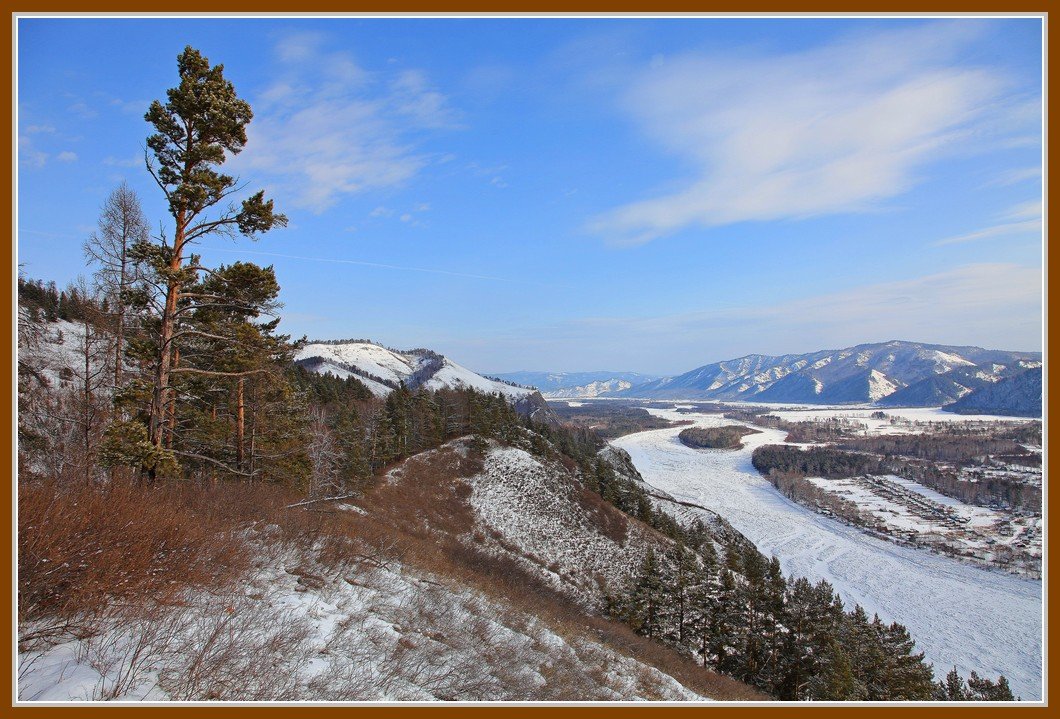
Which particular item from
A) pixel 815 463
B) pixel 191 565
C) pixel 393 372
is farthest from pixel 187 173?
pixel 393 372

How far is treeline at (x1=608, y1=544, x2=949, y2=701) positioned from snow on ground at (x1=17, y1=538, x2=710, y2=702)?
43.8 feet

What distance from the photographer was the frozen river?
131 ft

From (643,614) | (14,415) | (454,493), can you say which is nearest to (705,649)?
(643,614)

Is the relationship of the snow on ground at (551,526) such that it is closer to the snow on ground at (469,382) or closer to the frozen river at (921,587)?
the frozen river at (921,587)

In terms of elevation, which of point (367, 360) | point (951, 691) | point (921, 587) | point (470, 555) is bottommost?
point (921, 587)

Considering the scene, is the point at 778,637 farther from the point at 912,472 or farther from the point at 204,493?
the point at 912,472

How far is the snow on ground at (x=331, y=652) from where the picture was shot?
505 cm

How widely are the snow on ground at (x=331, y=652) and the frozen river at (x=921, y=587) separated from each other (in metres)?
45.6

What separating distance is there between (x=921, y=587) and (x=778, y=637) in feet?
151

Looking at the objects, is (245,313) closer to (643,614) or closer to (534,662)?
(534,662)

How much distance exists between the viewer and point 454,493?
1631 inches

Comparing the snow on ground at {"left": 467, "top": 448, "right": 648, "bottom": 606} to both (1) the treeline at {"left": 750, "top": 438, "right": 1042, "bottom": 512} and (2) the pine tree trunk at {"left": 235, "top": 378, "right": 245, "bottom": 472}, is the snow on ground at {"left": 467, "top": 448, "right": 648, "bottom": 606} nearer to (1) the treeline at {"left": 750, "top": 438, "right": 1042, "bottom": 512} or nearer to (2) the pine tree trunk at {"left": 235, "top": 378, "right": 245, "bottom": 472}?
(2) the pine tree trunk at {"left": 235, "top": 378, "right": 245, "bottom": 472}

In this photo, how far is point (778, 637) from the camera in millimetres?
22438

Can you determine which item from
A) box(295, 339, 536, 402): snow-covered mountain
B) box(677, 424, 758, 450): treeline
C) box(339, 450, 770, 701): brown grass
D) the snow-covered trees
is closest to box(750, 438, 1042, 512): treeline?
box(677, 424, 758, 450): treeline
